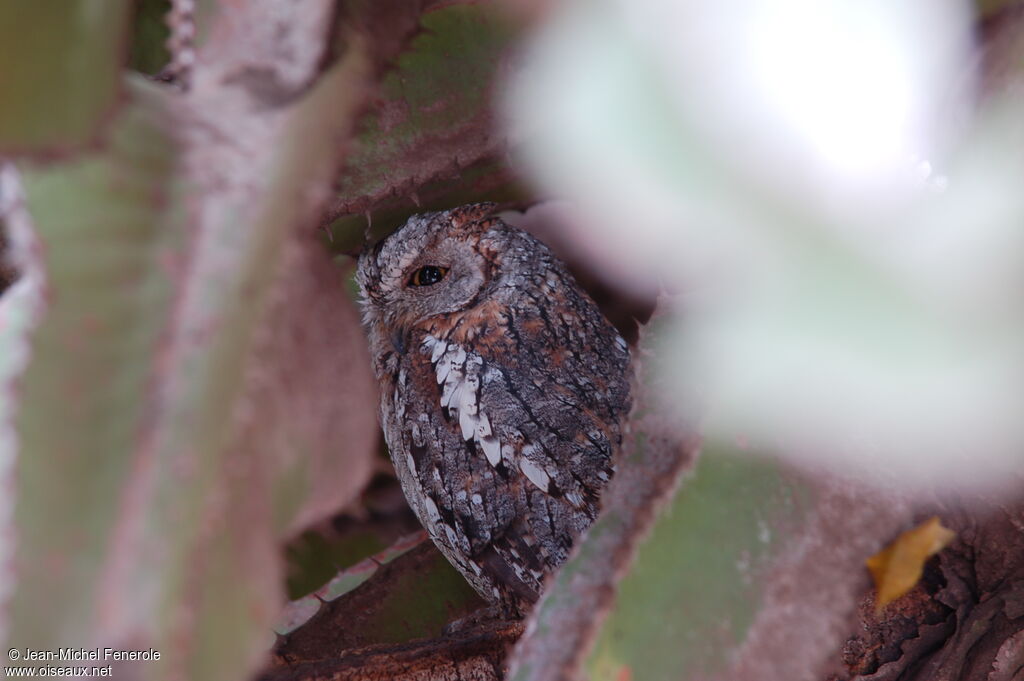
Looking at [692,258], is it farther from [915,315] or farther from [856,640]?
[856,640]

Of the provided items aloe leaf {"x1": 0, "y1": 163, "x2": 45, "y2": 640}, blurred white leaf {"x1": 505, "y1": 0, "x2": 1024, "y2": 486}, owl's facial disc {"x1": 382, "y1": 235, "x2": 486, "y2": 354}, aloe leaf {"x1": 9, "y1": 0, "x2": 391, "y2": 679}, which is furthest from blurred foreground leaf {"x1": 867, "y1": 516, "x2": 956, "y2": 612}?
owl's facial disc {"x1": 382, "y1": 235, "x2": 486, "y2": 354}

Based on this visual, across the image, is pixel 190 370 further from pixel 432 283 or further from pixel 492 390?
pixel 432 283

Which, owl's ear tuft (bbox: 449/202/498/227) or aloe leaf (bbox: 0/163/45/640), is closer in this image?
aloe leaf (bbox: 0/163/45/640)

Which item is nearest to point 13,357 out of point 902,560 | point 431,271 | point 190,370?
point 190,370

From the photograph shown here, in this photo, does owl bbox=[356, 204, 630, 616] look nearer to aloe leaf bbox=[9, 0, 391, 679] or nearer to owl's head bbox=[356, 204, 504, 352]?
Answer: owl's head bbox=[356, 204, 504, 352]

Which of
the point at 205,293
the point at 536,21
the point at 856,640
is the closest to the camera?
the point at 205,293

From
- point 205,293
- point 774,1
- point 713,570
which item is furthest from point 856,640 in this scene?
point 205,293

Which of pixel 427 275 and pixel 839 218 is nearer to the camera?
pixel 839 218
